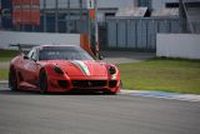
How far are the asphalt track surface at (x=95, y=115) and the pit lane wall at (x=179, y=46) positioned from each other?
2008 cm

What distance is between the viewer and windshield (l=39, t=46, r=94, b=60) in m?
19.4

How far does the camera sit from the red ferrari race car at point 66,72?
59.4 feet

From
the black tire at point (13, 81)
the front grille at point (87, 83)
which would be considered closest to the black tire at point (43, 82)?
the front grille at point (87, 83)

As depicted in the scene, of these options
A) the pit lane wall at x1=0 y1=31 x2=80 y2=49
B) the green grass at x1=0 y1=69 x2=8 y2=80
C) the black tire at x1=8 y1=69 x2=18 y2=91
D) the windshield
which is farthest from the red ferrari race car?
the pit lane wall at x1=0 y1=31 x2=80 y2=49

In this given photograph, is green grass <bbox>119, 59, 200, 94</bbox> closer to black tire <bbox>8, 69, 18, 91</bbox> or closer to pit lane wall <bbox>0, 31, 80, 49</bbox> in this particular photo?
black tire <bbox>8, 69, 18, 91</bbox>

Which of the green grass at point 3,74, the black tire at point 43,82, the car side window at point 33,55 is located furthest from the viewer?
the green grass at point 3,74

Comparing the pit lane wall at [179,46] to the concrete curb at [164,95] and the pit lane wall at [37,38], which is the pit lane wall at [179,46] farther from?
the concrete curb at [164,95]

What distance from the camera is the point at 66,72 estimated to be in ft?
59.5

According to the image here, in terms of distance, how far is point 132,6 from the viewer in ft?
198

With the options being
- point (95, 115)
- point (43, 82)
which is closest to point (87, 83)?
point (43, 82)

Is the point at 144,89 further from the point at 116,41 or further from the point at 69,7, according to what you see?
the point at 69,7

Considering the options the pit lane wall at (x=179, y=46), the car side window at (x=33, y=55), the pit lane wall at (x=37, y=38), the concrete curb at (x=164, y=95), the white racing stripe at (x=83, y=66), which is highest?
the car side window at (x=33, y=55)

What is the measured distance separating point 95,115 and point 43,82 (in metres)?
5.64

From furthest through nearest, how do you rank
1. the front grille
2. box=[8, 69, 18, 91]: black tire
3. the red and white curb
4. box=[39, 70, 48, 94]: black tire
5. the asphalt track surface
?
box=[8, 69, 18, 91]: black tire → box=[39, 70, 48, 94]: black tire → the front grille → the red and white curb → the asphalt track surface
